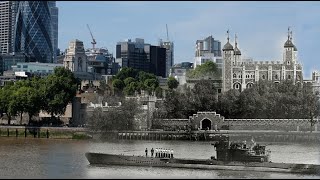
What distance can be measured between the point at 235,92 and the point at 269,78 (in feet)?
67.0

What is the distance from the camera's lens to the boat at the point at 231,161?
55.5 metres

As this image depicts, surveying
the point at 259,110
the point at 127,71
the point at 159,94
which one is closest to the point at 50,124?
the point at 159,94

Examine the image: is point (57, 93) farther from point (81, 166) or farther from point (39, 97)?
point (81, 166)

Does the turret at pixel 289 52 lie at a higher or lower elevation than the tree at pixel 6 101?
higher

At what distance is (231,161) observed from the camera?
5769 centimetres

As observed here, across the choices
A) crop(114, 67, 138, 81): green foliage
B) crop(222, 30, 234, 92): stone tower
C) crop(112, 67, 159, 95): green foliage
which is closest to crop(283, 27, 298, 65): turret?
crop(222, 30, 234, 92): stone tower

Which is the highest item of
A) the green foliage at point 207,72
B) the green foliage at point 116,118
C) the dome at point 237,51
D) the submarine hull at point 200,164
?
the dome at point 237,51

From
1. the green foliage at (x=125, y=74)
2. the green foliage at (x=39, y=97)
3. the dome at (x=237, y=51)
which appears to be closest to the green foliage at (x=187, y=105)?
the green foliage at (x=39, y=97)

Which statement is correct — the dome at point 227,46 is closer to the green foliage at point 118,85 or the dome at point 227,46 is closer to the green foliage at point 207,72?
the green foliage at point 207,72

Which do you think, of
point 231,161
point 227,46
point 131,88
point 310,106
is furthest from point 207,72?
point 231,161

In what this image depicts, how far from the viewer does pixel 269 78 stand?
144750 millimetres

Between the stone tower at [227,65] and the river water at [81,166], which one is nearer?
the river water at [81,166]

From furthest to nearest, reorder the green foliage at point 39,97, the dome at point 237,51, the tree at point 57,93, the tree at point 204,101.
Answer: the dome at point 237,51
the tree at point 57,93
the green foliage at point 39,97
the tree at point 204,101

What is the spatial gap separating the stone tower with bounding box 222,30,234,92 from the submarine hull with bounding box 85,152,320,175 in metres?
89.1
